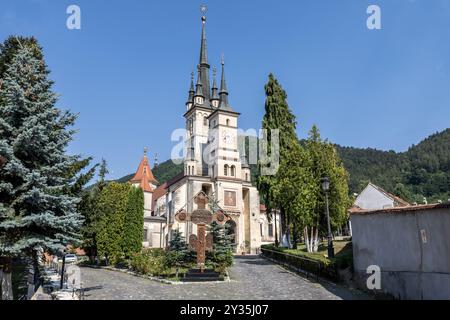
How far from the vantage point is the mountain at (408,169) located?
103312 mm

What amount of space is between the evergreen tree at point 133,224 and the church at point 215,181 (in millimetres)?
16206

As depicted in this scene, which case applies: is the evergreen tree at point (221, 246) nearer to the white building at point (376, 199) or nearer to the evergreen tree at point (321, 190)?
the evergreen tree at point (321, 190)

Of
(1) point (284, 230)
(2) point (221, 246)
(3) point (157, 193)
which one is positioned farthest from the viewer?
(3) point (157, 193)

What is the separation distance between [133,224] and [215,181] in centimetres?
2132

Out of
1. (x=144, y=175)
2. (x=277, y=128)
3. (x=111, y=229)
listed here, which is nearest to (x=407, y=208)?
(x=277, y=128)

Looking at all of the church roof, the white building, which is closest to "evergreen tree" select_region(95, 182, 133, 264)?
the white building

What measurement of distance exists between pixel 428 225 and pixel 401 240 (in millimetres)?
1402

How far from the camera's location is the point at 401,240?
39.1 feet

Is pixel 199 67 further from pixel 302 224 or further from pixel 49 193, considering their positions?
pixel 49 193

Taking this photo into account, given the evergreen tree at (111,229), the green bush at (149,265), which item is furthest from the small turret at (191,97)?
the green bush at (149,265)

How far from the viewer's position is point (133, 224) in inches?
1045

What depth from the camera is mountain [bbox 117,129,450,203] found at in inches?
4067

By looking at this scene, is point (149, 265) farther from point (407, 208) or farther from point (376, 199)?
point (376, 199)
